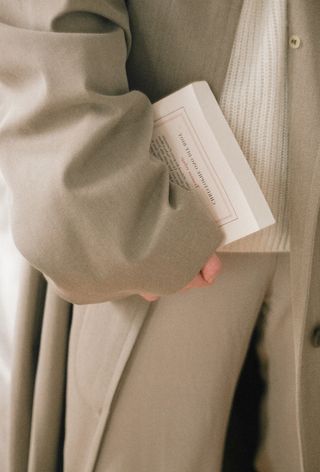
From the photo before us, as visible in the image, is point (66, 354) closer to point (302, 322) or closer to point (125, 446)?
point (125, 446)

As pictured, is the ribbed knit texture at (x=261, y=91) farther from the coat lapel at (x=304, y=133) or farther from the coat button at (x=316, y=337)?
the coat button at (x=316, y=337)

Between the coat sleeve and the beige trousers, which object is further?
the beige trousers

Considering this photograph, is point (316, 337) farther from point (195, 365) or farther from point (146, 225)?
point (146, 225)

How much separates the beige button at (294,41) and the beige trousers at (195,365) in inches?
9.7

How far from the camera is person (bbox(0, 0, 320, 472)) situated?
48cm

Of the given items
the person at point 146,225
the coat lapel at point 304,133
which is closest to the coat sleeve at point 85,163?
the person at point 146,225

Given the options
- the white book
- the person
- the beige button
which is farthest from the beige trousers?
the beige button

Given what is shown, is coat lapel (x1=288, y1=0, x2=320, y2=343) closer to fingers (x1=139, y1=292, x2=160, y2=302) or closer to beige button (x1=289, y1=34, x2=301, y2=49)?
beige button (x1=289, y1=34, x2=301, y2=49)

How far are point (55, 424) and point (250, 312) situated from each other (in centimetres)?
34

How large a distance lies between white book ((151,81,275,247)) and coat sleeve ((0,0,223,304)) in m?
0.03

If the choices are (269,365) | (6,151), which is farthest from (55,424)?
(6,151)

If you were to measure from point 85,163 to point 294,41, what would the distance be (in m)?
0.25

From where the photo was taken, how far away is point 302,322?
618 millimetres

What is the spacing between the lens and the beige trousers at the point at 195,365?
64 cm
